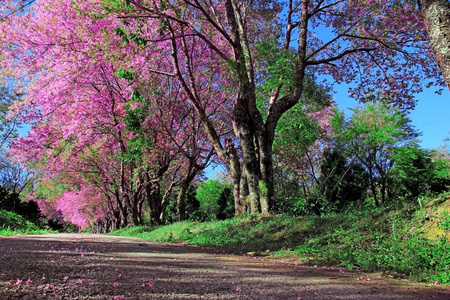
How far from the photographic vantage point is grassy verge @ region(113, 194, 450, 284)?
4617 mm

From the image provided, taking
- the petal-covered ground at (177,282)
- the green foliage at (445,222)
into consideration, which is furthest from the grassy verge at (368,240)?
the petal-covered ground at (177,282)

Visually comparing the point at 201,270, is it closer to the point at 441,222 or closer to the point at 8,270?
the point at 8,270

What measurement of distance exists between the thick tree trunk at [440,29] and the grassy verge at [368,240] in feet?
7.90

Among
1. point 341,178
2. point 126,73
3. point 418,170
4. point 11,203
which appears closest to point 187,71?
point 126,73

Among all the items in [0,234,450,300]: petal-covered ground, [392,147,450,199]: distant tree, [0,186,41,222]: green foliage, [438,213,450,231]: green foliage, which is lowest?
[0,234,450,300]: petal-covered ground

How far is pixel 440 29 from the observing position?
193 inches

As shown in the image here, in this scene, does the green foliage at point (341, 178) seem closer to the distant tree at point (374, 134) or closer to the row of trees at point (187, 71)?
the distant tree at point (374, 134)

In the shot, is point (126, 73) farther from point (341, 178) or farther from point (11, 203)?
point (11, 203)

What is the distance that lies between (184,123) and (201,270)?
1257 cm

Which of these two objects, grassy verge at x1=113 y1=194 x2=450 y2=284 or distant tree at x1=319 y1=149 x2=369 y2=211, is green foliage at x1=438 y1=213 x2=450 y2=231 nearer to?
grassy verge at x1=113 y1=194 x2=450 y2=284

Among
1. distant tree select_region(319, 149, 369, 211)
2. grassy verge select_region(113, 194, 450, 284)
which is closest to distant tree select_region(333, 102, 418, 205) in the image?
distant tree select_region(319, 149, 369, 211)

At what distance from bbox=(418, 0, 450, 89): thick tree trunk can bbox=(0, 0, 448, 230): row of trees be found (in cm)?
29

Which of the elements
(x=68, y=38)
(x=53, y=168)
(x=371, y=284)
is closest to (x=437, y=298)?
(x=371, y=284)

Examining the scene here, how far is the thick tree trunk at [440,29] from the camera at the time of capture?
15.8 ft
